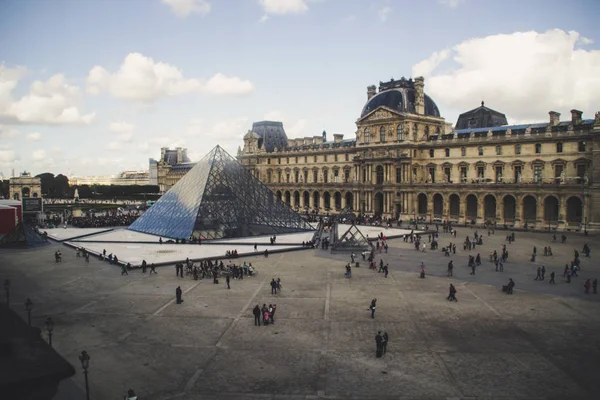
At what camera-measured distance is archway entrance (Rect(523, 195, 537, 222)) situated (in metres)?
54.6

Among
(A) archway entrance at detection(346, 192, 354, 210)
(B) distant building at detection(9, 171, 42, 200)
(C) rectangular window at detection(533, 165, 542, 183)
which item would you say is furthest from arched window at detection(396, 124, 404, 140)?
(B) distant building at detection(9, 171, 42, 200)

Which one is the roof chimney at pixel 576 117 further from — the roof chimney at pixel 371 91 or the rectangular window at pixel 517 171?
the roof chimney at pixel 371 91

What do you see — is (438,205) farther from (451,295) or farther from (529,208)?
(451,295)

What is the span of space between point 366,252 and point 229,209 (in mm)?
15948

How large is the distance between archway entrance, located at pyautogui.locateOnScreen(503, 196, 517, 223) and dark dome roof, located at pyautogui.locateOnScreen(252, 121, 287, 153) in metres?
45.8

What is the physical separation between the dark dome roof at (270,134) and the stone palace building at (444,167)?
418 centimetres

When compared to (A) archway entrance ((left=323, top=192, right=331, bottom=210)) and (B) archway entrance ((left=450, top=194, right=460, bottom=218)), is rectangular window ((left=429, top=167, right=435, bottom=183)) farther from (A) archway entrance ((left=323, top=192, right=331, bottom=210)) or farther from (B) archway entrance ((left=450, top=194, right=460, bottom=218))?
(A) archway entrance ((left=323, top=192, right=331, bottom=210))

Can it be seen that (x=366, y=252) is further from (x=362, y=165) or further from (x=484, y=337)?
(x=362, y=165)

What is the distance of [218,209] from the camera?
46.4 meters

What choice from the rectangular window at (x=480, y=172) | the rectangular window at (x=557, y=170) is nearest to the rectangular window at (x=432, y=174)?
the rectangular window at (x=480, y=172)

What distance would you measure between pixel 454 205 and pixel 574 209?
14.6 metres

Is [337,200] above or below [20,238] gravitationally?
above

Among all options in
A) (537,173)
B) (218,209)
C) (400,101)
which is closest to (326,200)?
(400,101)

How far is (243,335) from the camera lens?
58.7ft
